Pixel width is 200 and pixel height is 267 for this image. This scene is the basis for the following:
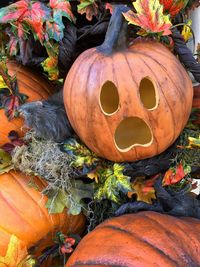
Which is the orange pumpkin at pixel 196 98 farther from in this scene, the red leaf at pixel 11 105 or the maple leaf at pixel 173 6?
the red leaf at pixel 11 105

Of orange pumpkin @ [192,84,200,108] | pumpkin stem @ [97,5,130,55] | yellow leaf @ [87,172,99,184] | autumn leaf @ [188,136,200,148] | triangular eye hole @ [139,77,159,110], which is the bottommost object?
yellow leaf @ [87,172,99,184]

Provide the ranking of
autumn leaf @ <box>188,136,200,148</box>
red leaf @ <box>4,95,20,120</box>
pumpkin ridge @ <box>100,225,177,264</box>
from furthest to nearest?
red leaf @ <box>4,95,20,120</box> < autumn leaf @ <box>188,136,200,148</box> < pumpkin ridge @ <box>100,225,177,264</box>

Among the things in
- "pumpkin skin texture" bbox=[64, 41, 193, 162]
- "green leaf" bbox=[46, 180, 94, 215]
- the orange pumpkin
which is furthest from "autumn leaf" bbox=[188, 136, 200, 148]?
"green leaf" bbox=[46, 180, 94, 215]

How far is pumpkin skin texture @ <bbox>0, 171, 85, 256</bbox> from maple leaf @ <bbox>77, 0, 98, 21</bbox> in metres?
0.39

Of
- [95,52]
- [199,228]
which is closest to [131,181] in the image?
[199,228]

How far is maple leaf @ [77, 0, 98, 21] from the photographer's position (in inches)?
34.9

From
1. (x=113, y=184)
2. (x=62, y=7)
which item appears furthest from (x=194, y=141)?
(x=62, y=7)

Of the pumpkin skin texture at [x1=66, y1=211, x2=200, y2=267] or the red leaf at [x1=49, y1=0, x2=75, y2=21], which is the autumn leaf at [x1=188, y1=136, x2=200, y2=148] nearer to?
the pumpkin skin texture at [x1=66, y1=211, x2=200, y2=267]

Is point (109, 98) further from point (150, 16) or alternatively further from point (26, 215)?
point (26, 215)

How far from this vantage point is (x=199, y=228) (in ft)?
2.62

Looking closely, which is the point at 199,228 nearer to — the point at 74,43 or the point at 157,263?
the point at 157,263

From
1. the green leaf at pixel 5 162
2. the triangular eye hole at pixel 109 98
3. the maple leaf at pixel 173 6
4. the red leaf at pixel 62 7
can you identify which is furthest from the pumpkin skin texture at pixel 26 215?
the maple leaf at pixel 173 6

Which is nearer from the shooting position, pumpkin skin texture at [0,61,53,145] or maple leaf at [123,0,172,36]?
maple leaf at [123,0,172,36]

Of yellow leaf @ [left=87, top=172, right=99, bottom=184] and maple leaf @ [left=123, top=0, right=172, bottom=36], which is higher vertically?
maple leaf @ [left=123, top=0, right=172, bottom=36]
